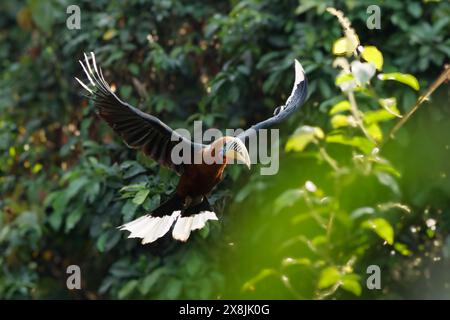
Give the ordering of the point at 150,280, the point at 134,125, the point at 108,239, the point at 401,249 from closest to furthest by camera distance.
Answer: the point at 134,125 → the point at 401,249 → the point at 150,280 → the point at 108,239

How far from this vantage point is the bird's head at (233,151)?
2264mm

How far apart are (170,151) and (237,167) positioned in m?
1.06

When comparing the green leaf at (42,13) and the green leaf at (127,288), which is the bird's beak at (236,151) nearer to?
the green leaf at (127,288)

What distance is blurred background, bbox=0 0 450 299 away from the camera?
354cm

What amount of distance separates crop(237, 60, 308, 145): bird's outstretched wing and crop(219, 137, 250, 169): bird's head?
214 millimetres

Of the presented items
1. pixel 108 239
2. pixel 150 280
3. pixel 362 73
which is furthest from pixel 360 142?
pixel 108 239

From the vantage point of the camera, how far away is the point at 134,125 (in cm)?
246

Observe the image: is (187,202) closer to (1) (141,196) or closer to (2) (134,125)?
(1) (141,196)

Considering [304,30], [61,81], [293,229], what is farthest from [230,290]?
[61,81]

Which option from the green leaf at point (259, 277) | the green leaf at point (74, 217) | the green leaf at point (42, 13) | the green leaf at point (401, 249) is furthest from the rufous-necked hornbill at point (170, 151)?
the green leaf at point (42, 13)

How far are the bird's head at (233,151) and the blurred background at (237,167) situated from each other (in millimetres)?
743

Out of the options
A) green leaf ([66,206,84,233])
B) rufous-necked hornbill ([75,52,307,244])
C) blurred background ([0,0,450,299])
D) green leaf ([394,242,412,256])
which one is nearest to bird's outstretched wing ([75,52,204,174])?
rufous-necked hornbill ([75,52,307,244])

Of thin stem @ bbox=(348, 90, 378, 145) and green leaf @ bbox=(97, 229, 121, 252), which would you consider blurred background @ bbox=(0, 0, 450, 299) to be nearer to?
green leaf @ bbox=(97, 229, 121, 252)
